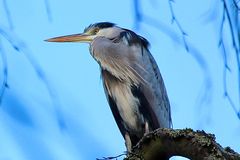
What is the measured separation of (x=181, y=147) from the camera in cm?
108

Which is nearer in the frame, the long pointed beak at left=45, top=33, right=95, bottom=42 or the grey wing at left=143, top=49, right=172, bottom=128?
the grey wing at left=143, top=49, right=172, bottom=128

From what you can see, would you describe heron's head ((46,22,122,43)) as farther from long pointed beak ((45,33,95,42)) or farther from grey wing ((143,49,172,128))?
grey wing ((143,49,172,128))

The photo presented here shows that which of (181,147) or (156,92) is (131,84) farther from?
(181,147)

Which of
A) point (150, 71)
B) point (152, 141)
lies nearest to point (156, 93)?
point (150, 71)

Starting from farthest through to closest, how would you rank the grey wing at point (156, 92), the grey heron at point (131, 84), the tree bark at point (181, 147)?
the grey wing at point (156, 92)
the grey heron at point (131, 84)
the tree bark at point (181, 147)

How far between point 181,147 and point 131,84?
2111 mm

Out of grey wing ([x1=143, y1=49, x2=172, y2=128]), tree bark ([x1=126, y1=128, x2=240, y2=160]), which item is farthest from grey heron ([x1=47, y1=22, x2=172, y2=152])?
tree bark ([x1=126, y1=128, x2=240, y2=160])

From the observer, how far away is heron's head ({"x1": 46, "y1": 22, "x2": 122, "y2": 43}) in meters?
3.56

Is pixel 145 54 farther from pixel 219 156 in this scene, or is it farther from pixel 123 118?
pixel 219 156

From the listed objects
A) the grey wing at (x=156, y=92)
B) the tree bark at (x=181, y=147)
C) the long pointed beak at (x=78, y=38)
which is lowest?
the grey wing at (x=156, y=92)

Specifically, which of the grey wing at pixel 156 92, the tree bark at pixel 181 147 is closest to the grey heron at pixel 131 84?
the grey wing at pixel 156 92

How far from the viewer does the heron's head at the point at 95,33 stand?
11.7 ft

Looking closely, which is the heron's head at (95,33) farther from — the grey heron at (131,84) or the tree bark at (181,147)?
the tree bark at (181,147)

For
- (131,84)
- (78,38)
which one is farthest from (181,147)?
(78,38)
